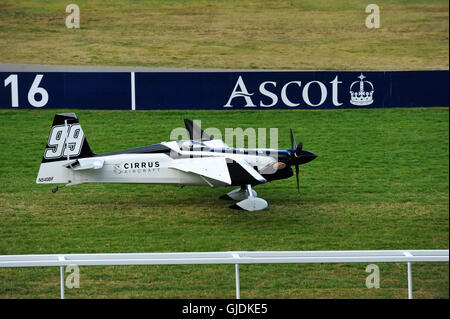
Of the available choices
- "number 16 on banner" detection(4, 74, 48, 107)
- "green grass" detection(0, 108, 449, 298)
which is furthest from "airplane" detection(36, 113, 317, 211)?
"number 16 on banner" detection(4, 74, 48, 107)

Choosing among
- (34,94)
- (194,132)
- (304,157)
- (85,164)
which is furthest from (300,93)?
(85,164)

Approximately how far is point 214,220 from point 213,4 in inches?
843

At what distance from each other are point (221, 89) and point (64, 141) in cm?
887

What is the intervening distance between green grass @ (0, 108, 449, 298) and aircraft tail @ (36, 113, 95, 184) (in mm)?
825

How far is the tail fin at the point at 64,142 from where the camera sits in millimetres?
18938

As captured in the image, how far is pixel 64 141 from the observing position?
19.0m

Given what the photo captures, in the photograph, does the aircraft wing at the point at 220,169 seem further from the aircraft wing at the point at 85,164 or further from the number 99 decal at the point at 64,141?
the number 99 decal at the point at 64,141

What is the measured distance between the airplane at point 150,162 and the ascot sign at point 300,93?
7.98 metres

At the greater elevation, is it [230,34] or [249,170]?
[230,34]

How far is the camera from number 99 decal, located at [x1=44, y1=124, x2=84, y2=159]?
1894 centimetres

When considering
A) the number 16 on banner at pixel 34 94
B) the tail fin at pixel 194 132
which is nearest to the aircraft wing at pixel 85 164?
the tail fin at pixel 194 132

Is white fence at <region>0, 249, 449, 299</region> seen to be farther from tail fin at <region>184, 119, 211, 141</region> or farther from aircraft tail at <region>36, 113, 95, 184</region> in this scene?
tail fin at <region>184, 119, 211, 141</region>

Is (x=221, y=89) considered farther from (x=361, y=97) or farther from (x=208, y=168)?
(x=208, y=168)

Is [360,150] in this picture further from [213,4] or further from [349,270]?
[213,4]
